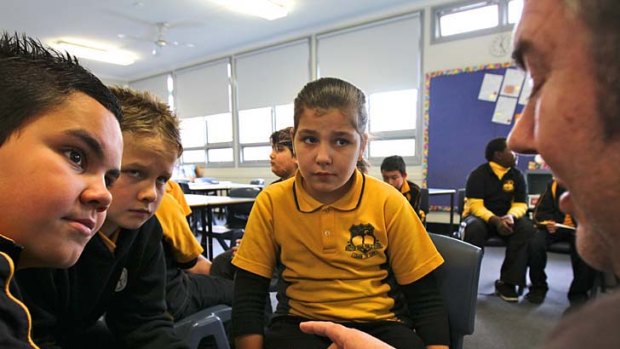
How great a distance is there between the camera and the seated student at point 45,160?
516mm

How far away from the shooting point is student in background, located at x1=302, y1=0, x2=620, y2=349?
33cm

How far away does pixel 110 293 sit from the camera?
97cm

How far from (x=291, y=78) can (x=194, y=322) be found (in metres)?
5.94

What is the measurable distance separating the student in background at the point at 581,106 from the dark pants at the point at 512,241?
269 centimetres

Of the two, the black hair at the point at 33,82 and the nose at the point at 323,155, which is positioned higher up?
the black hair at the point at 33,82

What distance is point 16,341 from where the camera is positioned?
45 cm

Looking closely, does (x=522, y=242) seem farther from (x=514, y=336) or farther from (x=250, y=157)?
(x=250, y=157)

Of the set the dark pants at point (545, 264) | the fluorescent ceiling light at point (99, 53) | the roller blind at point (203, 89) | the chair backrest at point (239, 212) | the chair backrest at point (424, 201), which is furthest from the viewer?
the roller blind at point (203, 89)

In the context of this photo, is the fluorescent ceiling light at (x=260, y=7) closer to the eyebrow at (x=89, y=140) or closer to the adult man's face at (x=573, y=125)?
the eyebrow at (x=89, y=140)

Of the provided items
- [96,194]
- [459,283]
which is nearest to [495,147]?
[459,283]

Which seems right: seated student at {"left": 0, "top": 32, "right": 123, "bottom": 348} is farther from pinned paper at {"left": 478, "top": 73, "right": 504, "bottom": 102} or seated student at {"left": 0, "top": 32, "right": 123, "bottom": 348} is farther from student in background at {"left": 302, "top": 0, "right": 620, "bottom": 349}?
pinned paper at {"left": 478, "top": 73, "right": 504, "bottom": 102}

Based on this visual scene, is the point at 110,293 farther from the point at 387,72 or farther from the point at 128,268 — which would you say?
the point at 387,72

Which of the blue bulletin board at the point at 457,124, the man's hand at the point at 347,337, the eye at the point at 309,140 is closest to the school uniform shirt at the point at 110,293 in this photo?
the man's hand at the point at 347,337

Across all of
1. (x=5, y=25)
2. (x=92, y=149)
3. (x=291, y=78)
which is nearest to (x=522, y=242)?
(x=92, y=149)
